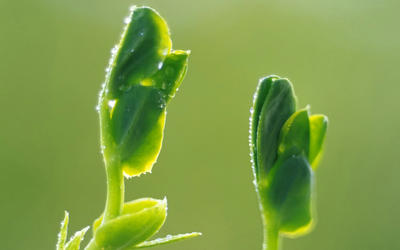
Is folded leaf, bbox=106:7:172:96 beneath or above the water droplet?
above

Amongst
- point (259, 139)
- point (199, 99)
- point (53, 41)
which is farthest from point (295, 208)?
point (53, 41)

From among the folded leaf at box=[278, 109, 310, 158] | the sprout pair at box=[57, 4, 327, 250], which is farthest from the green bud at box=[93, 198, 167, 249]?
the folded leaf at box=[278, 109, 310, 158]

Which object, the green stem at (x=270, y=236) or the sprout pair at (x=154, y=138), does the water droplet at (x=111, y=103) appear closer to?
the sprout pair at (x=154, y=138)

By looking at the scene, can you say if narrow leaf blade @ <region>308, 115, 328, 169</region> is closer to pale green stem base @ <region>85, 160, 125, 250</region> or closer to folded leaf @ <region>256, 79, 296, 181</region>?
folded leaf @ <region>256, 79, 296, 181</region>

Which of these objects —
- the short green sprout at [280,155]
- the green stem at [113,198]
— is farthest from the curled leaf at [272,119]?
the green stem at [113,198]

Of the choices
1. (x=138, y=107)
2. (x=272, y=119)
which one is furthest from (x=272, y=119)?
→ (x=138, y=107)

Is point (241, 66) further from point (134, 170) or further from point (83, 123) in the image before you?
point (134, 170)
